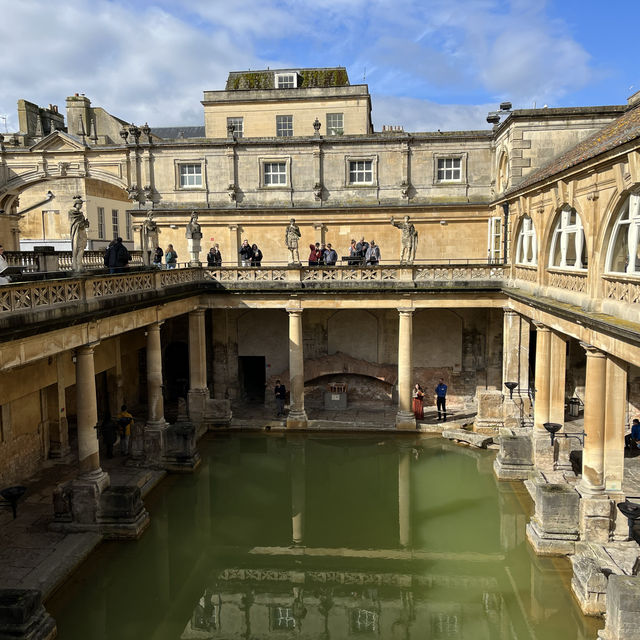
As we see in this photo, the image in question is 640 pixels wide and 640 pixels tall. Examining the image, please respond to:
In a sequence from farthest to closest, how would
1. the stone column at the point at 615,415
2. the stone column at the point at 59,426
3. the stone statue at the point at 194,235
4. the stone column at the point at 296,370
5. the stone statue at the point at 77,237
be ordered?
the stone column at the point at 296,370 → the stone statue at the point at 194,235 → the stone column at the point at 59,426 → the stone statue at the point at 77,237 → the stone column at the point at 615,415

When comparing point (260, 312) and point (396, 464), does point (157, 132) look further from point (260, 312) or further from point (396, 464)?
point (396, 464)

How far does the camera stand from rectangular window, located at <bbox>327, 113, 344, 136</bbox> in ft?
103

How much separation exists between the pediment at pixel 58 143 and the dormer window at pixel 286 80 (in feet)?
38.5

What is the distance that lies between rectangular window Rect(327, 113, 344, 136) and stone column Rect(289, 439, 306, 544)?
17328 millimetres

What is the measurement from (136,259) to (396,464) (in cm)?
1581

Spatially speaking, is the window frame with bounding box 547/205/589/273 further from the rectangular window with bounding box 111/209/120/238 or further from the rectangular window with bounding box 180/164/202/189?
the rectangular window with bounding box 111/209/120/238

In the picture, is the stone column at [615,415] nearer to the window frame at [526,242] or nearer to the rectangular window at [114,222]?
the window frame at [526,242]

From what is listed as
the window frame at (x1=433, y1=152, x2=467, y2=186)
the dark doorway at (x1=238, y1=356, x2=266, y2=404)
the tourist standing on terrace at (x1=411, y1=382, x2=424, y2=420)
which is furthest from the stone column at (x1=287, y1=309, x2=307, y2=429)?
the window frame at (x1=433, y1=152, x2=467, y2=186)

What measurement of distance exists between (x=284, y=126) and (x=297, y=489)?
68.2ft

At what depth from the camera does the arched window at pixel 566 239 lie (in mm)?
14562

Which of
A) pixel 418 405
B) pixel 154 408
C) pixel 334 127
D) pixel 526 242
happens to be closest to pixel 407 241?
pixel 526 242

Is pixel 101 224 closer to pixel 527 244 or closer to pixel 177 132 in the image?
pixel 177 132

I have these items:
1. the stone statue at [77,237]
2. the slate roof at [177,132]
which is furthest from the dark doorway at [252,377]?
the slate roof at [177,132]

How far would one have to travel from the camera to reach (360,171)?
27.1m
